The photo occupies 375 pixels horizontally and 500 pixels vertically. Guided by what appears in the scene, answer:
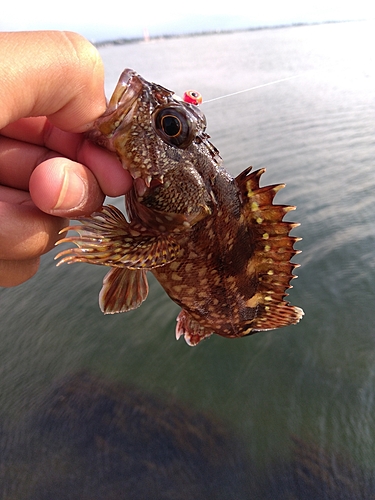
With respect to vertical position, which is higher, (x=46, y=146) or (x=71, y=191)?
(x=46, y=146)

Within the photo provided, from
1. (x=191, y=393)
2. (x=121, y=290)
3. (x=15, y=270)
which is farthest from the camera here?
(x=191, y=393)

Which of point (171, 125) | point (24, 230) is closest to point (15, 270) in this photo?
point (24, 230)

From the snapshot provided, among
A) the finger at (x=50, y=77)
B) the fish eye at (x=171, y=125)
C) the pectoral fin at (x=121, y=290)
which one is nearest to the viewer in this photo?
the finger at (x=50, y=77)

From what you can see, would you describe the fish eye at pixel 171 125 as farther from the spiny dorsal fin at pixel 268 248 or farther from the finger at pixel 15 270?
the finger at pixel 15 270

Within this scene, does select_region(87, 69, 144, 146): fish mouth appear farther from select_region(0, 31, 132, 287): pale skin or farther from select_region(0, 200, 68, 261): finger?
select_region(0, 200, 68, 261): finger

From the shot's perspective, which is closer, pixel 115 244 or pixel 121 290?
pixel 115 244

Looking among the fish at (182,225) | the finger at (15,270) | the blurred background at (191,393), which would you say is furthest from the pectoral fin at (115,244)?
the blurred background at (191,393)

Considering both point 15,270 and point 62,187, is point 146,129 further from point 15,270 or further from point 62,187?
point 15,270
